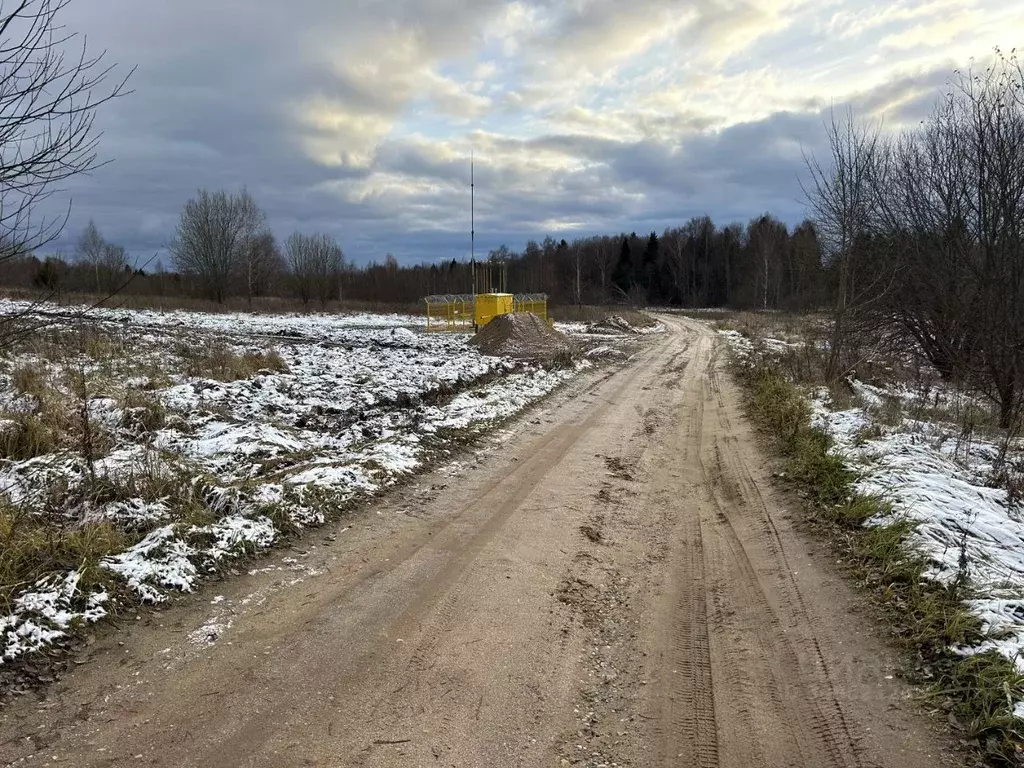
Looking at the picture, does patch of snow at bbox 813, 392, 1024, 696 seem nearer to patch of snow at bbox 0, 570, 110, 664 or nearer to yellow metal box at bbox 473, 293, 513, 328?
patch of snow at bbox 0, 570, 110, 664

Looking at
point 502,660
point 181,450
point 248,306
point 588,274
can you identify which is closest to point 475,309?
point 181,450

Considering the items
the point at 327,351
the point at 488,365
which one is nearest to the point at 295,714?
the point at 488,365

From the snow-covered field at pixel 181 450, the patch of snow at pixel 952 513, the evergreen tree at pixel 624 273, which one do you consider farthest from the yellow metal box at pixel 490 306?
the evergreen tree at pixel 624 273

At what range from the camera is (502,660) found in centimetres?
368

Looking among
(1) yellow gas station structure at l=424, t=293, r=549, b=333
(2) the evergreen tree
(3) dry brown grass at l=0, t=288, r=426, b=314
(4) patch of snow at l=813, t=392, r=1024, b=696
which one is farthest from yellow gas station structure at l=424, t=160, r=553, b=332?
(2) the evergreen tree

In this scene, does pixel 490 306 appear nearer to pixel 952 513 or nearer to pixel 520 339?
pixel 520 339

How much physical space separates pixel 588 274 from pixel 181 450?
89431 mm

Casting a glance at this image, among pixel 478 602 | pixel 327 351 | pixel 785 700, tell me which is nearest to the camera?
pixel 785 700

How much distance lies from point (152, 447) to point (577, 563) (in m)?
5.29

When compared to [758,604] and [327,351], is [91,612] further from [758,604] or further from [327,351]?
[327,351]

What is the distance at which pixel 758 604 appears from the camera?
4.53 metres

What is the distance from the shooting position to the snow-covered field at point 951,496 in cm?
404

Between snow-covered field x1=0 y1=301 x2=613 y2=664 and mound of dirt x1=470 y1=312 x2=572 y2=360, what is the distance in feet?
17.0

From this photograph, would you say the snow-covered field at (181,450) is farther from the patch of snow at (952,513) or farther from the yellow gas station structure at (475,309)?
the yellow gas station structure at (475,309)
